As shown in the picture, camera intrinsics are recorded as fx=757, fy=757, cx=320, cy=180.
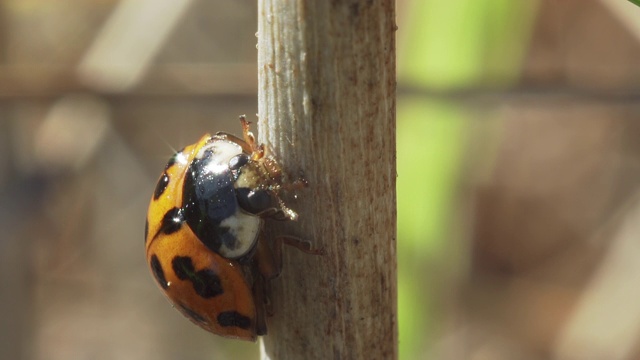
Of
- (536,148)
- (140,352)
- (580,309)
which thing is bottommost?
(140,352)

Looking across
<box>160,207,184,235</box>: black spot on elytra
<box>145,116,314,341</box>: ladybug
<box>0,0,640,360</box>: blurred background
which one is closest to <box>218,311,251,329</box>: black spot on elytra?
<box>145,116,314,341</box>: ladybug

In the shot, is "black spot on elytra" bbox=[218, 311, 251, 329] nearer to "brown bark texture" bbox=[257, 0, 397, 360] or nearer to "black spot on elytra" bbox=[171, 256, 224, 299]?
"black spot on elytra" bbox=[171, 256, 224, 299]

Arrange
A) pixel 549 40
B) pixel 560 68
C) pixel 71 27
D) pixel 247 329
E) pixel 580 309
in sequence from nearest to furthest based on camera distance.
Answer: pixel 247 329 → pixel 560 68 → pixel 580 309 → pixel 549 40 → pixel 71 27

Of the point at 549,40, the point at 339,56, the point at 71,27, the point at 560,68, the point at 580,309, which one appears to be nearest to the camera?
the point at 339,56

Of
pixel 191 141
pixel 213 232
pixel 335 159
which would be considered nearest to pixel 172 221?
pixel 213 232

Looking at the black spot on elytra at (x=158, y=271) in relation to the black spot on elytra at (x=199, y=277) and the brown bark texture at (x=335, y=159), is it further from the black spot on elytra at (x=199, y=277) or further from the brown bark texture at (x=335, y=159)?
the brown bark texture at (x=335, y=159)

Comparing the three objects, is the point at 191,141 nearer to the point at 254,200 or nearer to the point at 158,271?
the point at 158,271

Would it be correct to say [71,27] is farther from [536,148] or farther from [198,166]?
[198,166]

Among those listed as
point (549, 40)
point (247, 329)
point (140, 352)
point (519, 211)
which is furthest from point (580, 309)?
point (247, 329)
